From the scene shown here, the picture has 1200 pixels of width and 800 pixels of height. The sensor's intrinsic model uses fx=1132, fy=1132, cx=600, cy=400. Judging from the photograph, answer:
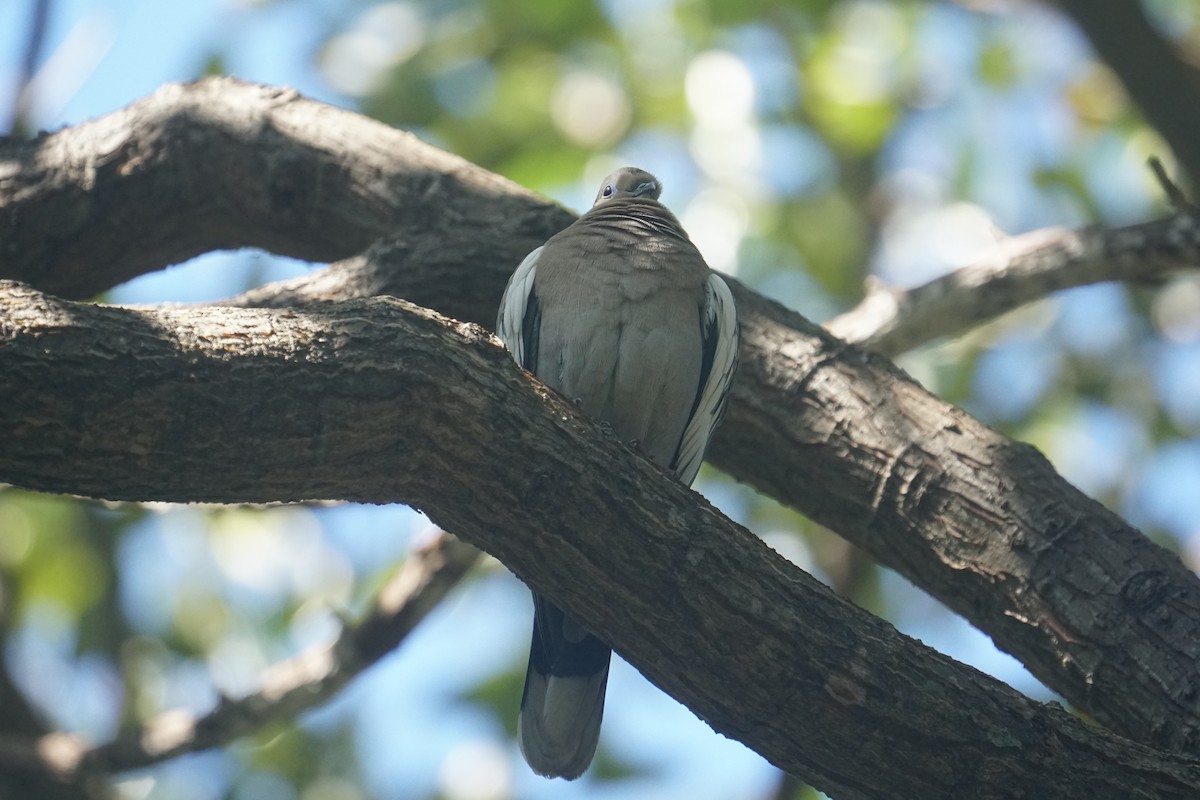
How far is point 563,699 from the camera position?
429 cm

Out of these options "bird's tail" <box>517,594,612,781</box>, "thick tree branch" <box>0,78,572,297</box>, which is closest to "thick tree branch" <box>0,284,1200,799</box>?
"bird's tail" <box>517,594,612,781</box>

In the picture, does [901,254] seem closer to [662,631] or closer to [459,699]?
[459,699]

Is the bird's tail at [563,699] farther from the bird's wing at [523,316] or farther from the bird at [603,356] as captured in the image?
the bird's wing at [523,316]

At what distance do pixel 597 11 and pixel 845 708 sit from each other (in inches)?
249

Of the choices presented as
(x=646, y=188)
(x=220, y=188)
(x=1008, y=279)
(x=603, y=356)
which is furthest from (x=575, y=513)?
(x=1008, y=279)

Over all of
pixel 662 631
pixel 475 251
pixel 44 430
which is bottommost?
pixel 44 430

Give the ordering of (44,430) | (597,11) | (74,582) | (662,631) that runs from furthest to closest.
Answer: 1. (597,11)
2. (74,582)
3. (662,631)
4. (44,430)

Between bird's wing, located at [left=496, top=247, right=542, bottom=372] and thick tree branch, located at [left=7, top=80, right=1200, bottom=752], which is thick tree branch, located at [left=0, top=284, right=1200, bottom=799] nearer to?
thick tree branch, located at [left=7, top=80, right=1200, bottom=752]

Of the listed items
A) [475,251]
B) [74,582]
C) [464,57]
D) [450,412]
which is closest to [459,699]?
[74,582]

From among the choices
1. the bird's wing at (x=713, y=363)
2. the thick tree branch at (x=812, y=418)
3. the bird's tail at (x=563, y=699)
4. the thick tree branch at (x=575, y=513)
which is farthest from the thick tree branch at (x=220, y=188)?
the thick tree branch at (x=575, y=513)

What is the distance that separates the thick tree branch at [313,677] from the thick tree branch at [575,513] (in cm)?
194

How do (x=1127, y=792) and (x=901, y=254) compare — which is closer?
(x=1127, y=792)

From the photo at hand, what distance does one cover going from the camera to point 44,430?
9.23 feet

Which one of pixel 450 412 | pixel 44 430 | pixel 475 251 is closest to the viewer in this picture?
pixel 44 430
